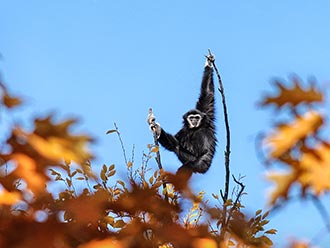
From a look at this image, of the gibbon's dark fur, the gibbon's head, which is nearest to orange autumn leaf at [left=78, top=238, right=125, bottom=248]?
the gibbon's dark fur

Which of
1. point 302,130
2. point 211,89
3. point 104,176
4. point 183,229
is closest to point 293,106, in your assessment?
point 302,130

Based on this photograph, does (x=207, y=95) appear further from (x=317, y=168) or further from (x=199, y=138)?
(x=317, y=168)

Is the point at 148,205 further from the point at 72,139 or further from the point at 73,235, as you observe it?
the point at 72,139

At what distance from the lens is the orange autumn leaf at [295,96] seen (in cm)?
117

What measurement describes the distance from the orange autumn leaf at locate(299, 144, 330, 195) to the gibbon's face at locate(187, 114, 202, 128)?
25.6 ft

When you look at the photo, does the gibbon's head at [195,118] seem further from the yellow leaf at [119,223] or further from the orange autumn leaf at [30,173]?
the orange autumn leaf at [30,173]

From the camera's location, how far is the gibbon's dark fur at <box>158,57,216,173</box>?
865 cm

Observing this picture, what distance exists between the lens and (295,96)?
1.18 metres

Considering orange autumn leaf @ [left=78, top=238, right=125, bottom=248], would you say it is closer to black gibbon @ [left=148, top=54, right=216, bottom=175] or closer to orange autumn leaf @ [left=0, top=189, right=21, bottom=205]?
orange autumn leaf @ [left=0, top=189, right=21, bottom=205]

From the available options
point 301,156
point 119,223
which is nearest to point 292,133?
point 301,156

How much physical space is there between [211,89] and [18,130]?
814 centimetres

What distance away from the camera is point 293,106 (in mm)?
1173

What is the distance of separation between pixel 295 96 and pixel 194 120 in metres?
7.80

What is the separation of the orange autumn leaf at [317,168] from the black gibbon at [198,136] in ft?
24.0
